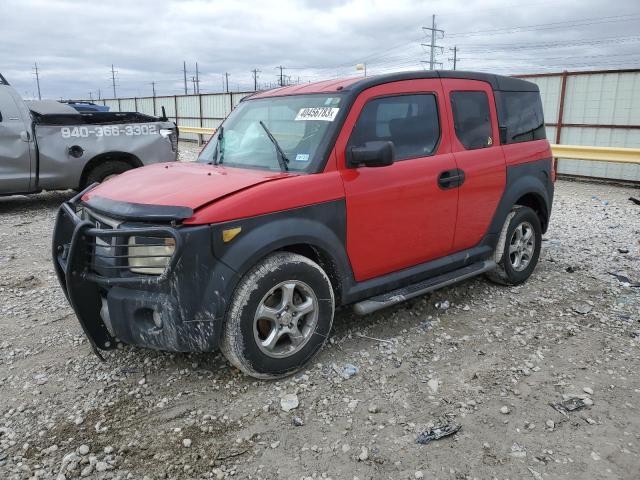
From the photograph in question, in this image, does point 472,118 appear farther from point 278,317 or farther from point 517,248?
point 278,317

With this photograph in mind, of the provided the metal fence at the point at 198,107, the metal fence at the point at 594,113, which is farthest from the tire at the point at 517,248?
the metal fence at the point at 198,107

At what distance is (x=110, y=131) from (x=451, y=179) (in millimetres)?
6554

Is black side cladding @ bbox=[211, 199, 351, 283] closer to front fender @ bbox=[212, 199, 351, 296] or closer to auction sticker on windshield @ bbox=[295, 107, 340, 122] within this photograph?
front fender @ bbox=[212, 199, 351, 296]

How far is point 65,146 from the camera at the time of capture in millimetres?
8383

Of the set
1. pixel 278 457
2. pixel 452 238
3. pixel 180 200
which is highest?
pixel 180 200

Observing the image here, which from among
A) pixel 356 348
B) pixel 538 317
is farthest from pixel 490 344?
pixel 356 348

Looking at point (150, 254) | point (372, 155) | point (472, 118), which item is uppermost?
point (472, 118)

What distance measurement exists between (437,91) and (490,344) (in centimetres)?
200

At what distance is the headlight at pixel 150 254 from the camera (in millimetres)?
2955

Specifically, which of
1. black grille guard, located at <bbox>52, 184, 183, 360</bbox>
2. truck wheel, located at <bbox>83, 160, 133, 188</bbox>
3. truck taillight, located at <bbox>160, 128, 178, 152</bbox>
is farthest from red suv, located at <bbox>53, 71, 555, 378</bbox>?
truck taillight, located at <bbox>160, 128, 178, 152</bbox>

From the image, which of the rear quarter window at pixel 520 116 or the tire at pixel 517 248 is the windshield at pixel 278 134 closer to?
the rear quarter window at pixel 520 116

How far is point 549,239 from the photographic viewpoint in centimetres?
682

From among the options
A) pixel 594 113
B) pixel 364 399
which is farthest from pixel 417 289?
pixel 594 113

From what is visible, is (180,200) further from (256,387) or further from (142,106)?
(142,106)
